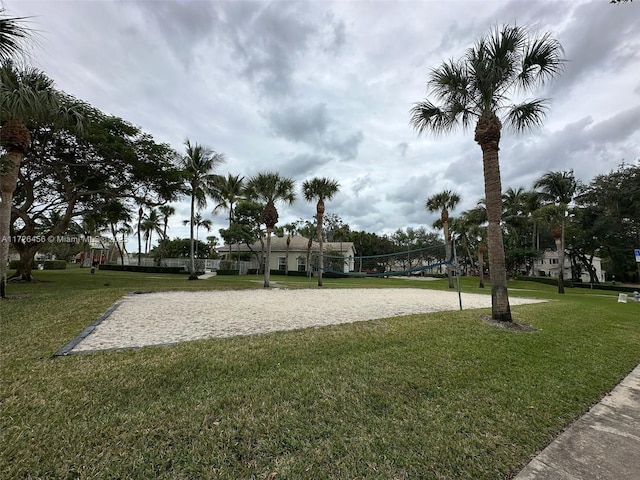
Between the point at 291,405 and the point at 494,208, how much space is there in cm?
638

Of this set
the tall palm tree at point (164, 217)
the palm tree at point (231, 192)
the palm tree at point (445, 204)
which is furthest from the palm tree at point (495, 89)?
the tall palm tree at point (164, 217)

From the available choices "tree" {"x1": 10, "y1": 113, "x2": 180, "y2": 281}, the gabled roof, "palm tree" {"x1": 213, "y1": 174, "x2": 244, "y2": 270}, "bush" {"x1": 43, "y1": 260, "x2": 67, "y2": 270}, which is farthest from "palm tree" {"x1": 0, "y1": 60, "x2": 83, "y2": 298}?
"bush" {"x1": 43, "y1": 260, "x2": 67, "y2": 270}

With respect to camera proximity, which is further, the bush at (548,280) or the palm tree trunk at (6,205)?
the bush at (548,280)

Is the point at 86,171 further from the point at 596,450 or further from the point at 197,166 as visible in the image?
the point at 596,450

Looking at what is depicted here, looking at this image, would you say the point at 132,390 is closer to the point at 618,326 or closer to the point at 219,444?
the point at 219,444

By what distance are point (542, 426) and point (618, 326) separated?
726 centimetres

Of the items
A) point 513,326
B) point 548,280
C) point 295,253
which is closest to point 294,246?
point 295,253

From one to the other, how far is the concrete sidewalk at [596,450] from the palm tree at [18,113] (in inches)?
356

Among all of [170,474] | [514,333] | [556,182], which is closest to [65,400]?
[170,474]

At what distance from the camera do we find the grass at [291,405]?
198 cm

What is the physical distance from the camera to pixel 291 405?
8.84ft

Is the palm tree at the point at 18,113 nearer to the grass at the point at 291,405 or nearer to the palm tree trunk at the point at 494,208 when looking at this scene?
the grass at the point at 291,405

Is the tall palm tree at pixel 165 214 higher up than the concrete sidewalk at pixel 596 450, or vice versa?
the tall palm tree at pixel 165 214

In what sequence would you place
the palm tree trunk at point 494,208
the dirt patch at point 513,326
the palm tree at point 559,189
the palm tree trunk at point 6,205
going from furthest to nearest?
the palm tree at point 559,189 < the palm tree trunk at point 6,205 < the palm tree trunk at point 494,208 < the dirt patch at point 513,326
